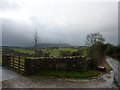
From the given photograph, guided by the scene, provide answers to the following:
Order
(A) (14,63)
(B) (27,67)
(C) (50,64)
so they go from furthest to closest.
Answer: (A) (14,63) → (C) (50,64) → (B) (27,67)

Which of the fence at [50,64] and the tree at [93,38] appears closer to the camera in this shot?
the fence at [50,64]

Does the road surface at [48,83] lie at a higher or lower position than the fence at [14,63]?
lower

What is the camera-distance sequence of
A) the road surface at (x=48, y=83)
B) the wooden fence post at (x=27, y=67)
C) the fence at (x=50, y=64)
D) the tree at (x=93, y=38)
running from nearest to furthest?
1. the road surface at (x=48, y=83)
2. the wooden fence post at (x=27, y=67)
3. the fence at (x=50, y=64)
4. the tree at (x=93, y=38)

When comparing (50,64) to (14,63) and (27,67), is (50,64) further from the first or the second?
(14,63)

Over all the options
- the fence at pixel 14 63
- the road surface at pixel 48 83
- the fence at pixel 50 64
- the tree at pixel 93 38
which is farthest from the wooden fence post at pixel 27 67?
the tree at pixel 93 38

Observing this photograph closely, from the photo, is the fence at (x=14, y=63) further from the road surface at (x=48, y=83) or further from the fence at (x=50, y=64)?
the road surface at (x=48, y=83)

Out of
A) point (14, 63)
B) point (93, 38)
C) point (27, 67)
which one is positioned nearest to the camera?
point (27, 67)

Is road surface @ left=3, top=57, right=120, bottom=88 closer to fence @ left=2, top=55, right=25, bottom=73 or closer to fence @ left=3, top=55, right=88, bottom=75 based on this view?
fence @ left=3, top=55, right=88, bottom=75

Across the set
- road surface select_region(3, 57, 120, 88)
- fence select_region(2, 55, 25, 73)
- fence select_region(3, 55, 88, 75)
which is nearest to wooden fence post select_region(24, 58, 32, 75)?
fence select_region(3, 55, 88, 75)

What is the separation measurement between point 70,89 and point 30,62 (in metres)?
3.97

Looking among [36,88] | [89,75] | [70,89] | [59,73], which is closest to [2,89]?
[36,88]

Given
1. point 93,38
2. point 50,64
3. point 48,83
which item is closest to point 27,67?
point 50,64

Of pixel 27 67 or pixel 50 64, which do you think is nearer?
pixel 27 67

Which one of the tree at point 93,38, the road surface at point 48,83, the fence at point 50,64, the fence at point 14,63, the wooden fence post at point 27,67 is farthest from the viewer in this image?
the tree at point 93,38
